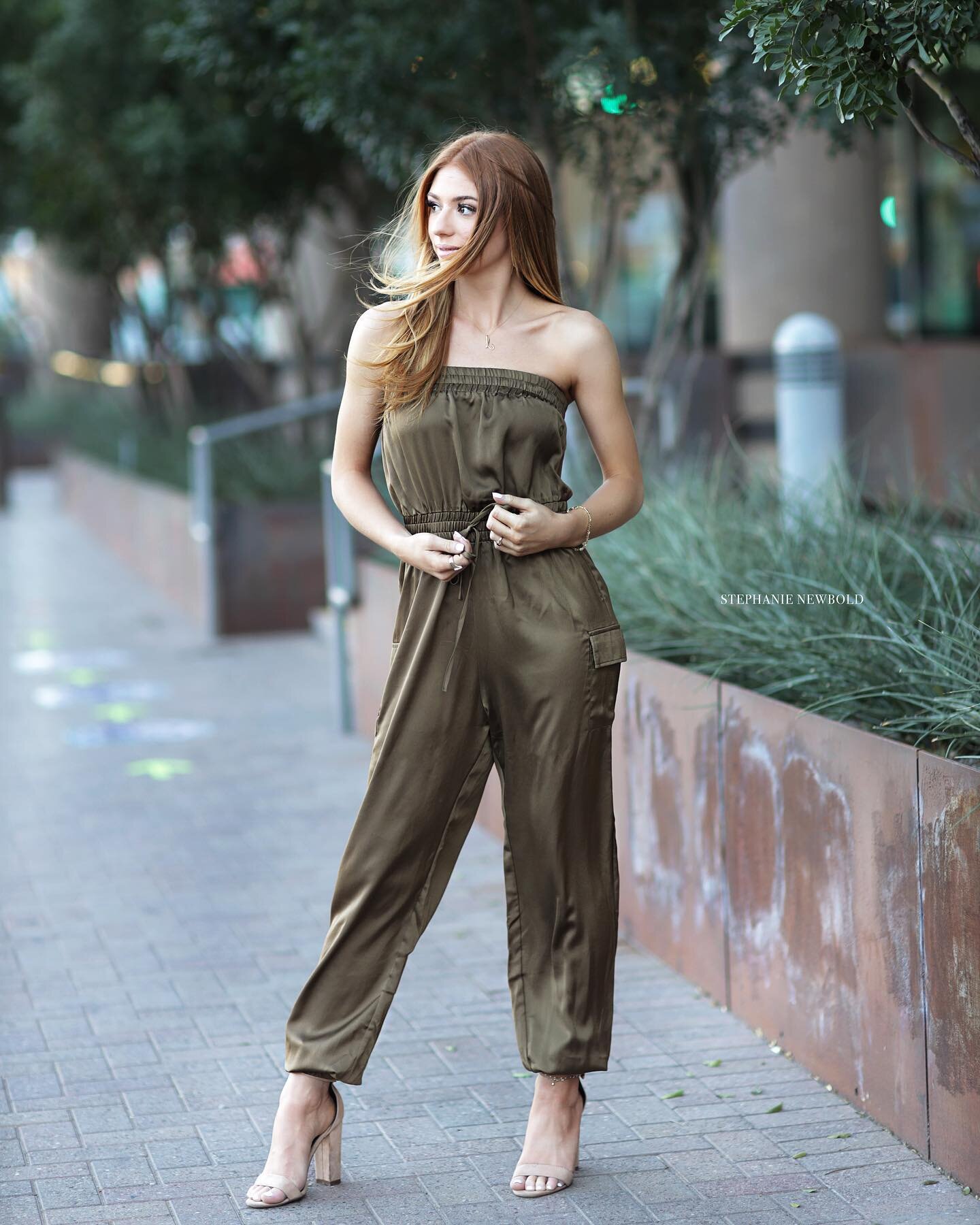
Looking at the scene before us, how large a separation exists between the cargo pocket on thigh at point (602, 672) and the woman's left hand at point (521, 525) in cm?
21

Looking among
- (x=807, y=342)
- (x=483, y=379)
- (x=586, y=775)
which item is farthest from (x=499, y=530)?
(x=807, y=342)

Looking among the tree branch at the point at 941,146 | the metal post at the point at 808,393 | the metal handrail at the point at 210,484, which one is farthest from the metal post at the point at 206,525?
the tree branch at the point at 941,146

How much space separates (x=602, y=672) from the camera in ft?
11.6

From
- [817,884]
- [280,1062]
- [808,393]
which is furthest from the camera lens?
[808,393]

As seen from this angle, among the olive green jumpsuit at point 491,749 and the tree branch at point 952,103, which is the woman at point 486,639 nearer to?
the olive green jumpsuit at point 491,749

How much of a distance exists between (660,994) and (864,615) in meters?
1.21

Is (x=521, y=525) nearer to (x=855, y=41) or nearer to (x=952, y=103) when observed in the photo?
(x=855, y=41)

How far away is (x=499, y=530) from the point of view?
343 cm

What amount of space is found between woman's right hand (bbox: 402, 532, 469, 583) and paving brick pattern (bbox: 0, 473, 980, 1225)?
1.31 m

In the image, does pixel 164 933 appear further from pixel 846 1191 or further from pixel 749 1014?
pixel 846 1191

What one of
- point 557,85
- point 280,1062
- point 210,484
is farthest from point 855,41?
point 210,484

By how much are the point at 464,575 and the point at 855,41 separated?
130 centimetres

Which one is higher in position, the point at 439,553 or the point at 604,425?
the point at 604,425

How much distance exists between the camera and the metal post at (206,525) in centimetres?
1144
